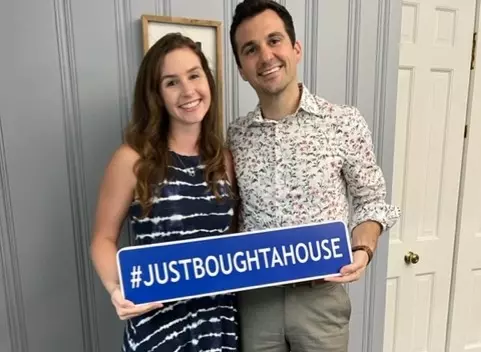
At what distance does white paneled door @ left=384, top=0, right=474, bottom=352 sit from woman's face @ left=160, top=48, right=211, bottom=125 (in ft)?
3.17

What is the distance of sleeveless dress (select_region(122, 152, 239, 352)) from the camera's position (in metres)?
0.94

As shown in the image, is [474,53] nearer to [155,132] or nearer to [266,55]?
[266,55]

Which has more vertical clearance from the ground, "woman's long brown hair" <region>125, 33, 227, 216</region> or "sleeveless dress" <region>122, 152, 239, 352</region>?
"woman's long brown hair" <region>125, 33, 227, 216</region>

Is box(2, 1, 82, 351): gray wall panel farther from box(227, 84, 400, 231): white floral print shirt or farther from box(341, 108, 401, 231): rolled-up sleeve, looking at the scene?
box(341, 108, 401, 231): rolled-up sleeve

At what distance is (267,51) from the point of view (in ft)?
3.13

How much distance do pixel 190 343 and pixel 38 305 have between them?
521mm

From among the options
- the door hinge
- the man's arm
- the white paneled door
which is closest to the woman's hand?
the man's arm

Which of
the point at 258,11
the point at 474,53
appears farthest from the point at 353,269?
the point at 474,53

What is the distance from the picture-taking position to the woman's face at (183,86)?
93cm

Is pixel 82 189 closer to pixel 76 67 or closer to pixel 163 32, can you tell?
pixel 76 67

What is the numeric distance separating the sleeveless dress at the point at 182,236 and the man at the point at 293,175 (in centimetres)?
10

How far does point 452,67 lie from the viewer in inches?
64.1

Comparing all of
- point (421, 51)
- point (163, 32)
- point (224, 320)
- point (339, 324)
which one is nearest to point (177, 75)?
point (163, 32)

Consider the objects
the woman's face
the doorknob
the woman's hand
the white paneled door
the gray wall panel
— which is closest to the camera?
the woman's hand
